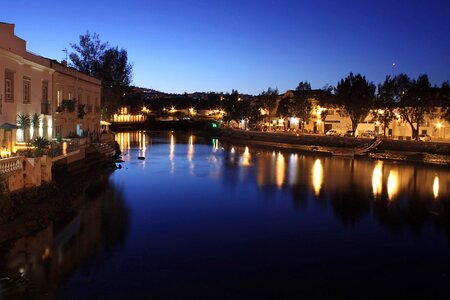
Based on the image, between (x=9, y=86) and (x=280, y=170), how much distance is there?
23699 mm

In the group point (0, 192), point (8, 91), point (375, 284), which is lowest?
point (375, 284)

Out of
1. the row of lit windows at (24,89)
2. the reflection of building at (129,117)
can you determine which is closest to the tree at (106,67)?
the row of lit windows at (24,89)

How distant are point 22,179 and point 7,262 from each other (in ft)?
18.1

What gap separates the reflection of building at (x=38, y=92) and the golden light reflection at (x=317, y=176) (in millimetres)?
17274

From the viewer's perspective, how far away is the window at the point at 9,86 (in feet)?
73.9

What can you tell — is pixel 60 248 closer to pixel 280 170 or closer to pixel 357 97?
pixel 280 170

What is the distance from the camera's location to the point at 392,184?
32.8 metres

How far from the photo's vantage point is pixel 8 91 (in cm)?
2289

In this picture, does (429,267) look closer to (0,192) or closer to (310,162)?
(0,192)

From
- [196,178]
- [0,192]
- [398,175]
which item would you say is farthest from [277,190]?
[0,192]

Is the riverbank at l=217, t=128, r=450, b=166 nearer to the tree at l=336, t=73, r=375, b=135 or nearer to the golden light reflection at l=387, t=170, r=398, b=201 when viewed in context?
the tree at l=336, t=73, r=375, b=135

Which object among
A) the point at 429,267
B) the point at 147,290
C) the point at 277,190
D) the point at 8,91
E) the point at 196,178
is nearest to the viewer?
the point at 147,290

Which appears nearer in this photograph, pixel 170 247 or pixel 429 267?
pixel 429 267

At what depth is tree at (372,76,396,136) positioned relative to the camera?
2338 inches
